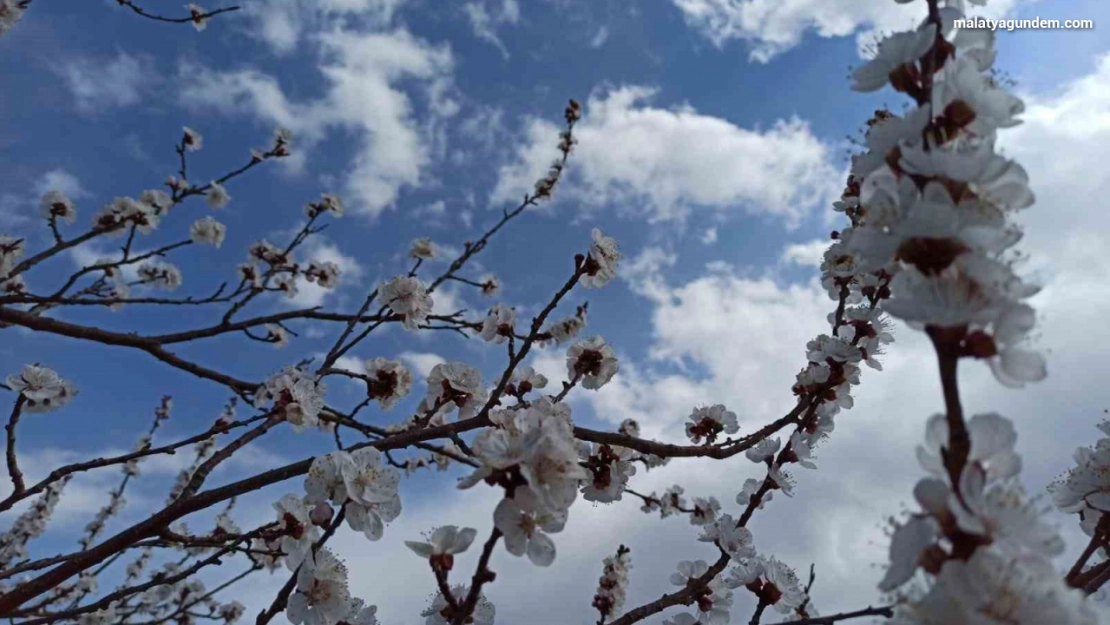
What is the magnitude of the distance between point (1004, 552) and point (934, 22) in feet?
3.27

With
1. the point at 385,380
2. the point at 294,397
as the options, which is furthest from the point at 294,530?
the point at 385,380

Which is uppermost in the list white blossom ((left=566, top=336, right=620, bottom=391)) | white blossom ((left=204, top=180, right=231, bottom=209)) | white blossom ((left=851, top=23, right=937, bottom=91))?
white blossom ((left=204, top=180, right=231, bottom=209))

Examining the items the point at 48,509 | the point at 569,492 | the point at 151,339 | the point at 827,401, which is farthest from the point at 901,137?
the point at 48,509

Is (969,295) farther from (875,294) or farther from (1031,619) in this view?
(875,294)

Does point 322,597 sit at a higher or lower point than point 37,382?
lower

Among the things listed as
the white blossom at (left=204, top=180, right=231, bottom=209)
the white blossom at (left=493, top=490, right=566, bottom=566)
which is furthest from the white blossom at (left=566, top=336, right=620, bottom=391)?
the white blossom at (left=204, top=180, right=231, bottom=209)

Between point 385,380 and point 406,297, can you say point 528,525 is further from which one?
point 406,297

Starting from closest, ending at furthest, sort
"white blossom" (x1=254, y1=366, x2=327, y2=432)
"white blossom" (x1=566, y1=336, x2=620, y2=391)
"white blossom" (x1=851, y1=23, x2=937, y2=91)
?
"white blossom" (x1=851, y1=23, x2=937, y2=91) < "white blossom" (x1=254, y1=366, x2=327, y2=432) < "white blossom" (x1=566, y1=336, x2=620, y2=391)

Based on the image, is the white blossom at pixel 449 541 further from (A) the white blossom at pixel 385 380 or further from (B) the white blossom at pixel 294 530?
(A) the white blossom at pixel 385 380

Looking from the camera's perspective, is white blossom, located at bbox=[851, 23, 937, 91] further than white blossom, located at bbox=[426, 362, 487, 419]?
No

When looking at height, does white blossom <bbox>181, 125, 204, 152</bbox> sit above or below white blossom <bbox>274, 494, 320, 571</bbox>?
above

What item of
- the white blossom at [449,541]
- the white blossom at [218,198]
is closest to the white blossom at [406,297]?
the white blossom at [449,541]

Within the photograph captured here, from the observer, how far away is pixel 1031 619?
958mm

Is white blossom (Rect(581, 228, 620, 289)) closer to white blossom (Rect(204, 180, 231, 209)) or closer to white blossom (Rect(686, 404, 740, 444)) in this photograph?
white blossom (Rect(686, 404, 740, 444))
